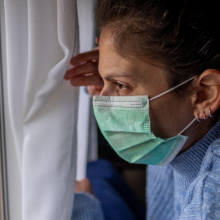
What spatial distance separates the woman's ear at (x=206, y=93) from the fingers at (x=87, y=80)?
0.38 metres

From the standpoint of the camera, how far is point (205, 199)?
2.22 feet

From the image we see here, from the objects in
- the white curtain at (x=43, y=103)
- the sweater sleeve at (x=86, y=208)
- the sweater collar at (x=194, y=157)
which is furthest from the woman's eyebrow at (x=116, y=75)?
the sweater sleeve at (x=86, y=208)

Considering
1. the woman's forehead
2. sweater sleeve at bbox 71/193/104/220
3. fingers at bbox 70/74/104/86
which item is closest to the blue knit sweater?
sweater sleeve at bbox 71/193/104/220

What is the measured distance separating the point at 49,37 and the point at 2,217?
20.7 inches

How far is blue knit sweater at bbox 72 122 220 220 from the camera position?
0.69 meters

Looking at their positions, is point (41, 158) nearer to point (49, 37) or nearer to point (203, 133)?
point (49, 37)

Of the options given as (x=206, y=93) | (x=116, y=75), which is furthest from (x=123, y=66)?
(x=206, y=93)

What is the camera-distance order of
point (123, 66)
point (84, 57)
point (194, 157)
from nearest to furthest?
point (123, 66) < point (194, 157) < point (84, 57)

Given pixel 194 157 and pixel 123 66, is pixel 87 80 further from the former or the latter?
pixel 194 157

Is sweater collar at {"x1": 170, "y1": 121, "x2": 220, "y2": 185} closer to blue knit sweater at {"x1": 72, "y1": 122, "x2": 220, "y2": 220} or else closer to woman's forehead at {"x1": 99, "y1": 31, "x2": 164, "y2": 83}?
blue knit sweater at {"x1": 72, "y1": 122, "x2": 220, "y2": 220}

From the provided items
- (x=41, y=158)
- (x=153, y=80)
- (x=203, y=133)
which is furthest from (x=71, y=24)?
(x=203, y=133)

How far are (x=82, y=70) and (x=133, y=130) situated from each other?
1.12 feet

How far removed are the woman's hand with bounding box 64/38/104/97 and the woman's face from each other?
143 millimetres

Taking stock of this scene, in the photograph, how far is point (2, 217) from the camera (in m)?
0.75
